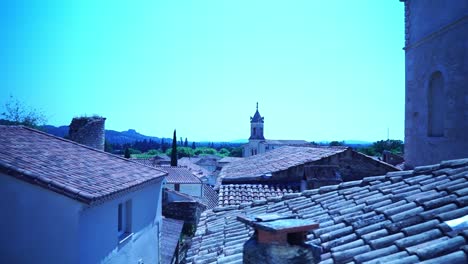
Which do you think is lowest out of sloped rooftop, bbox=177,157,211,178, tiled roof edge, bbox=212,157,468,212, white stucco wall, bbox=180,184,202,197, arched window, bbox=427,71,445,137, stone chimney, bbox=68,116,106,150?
sloped rooftop, bbox=177,157,211,178

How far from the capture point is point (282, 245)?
306 centimetres

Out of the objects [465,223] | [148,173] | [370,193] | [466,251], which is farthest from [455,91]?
[148,173]

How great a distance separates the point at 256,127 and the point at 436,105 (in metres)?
62.8

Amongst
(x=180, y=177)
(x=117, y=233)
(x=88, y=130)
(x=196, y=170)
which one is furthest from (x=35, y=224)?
(x=196, y=170)

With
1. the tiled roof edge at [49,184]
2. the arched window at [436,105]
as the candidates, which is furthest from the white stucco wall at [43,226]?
the arched window at [436,105]

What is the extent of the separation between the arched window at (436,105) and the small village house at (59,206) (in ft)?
29.1

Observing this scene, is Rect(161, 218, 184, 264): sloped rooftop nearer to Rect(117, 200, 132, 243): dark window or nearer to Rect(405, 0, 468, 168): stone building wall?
Rect(117, 200, 132, 243): dark window

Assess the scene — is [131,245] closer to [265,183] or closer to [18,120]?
[265,183]

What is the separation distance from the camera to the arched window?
8.98 meters

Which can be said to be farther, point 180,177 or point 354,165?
point 180,177

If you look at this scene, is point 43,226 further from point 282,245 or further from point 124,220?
point 282,245

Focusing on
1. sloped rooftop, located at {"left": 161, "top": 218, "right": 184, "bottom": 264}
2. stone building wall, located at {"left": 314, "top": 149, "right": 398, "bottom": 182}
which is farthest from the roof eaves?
sloped rooftop, located at {"left": 161, "top": 218, "right": 184, "bottom": 264}

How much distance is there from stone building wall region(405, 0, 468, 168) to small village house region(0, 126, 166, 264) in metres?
8.60

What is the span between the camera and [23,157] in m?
8.64
